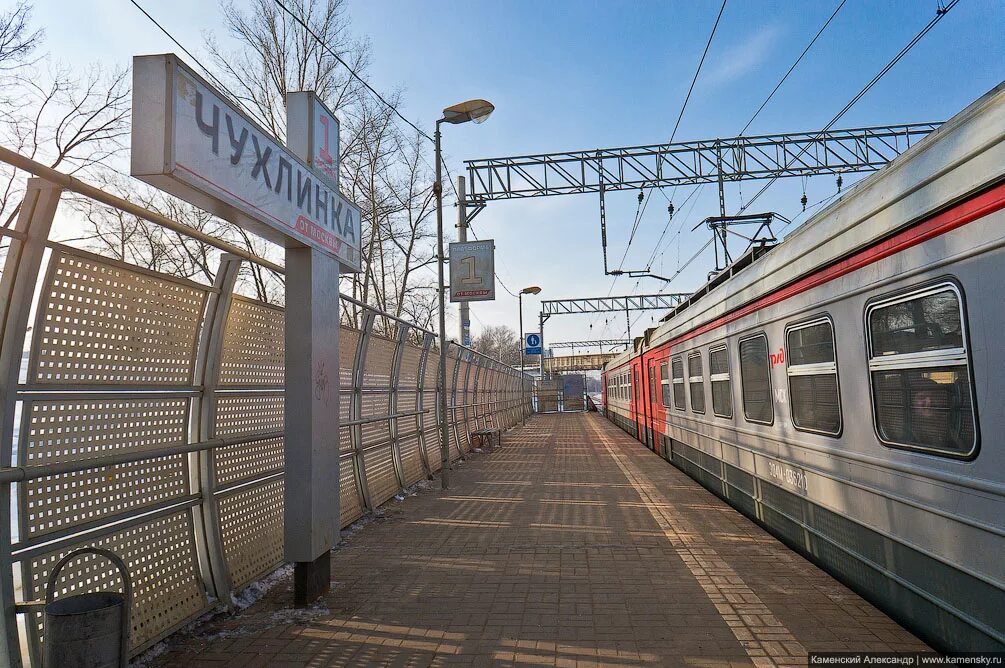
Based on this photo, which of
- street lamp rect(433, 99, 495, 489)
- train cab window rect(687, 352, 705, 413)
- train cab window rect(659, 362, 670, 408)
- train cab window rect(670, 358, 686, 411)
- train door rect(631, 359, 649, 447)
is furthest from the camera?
train door rect(631, 359, 649, 447)

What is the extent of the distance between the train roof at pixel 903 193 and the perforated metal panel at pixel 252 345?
444 cm

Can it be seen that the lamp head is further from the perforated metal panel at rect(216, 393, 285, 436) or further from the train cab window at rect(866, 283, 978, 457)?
the train cab window at rect(866, 283, 978, 457)

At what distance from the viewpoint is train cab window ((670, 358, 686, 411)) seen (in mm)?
11383

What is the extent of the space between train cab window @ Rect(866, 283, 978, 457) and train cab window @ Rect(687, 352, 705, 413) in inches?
211

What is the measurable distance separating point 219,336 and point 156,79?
1820 millimetres

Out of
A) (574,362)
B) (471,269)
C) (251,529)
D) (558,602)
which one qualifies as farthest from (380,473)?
(574,362)

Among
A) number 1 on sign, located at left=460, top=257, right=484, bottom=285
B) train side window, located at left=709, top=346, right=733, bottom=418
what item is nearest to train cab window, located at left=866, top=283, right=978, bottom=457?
train side window, located at left=709, top=346, right=733, bottom=418

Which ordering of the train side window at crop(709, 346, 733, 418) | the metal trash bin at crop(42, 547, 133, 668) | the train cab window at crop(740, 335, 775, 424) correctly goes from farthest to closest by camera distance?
the train side window at crop(709, 346, 733, 418) < the train cab window at crop(740, 335, 775, 424) < the metal trash bin at crop(42, 547, 133, 668)

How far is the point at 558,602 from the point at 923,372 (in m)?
2.89

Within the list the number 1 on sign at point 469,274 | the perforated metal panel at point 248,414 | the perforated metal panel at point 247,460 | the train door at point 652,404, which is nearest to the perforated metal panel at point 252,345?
the perforated metal panel at point 248,414

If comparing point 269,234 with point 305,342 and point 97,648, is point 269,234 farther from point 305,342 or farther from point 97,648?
point 97,648

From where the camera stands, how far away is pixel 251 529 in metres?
5.21

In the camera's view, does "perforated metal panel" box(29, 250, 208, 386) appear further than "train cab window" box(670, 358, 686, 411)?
No

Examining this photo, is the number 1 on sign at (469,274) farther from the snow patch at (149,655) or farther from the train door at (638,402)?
the snow patch at (149,655)
